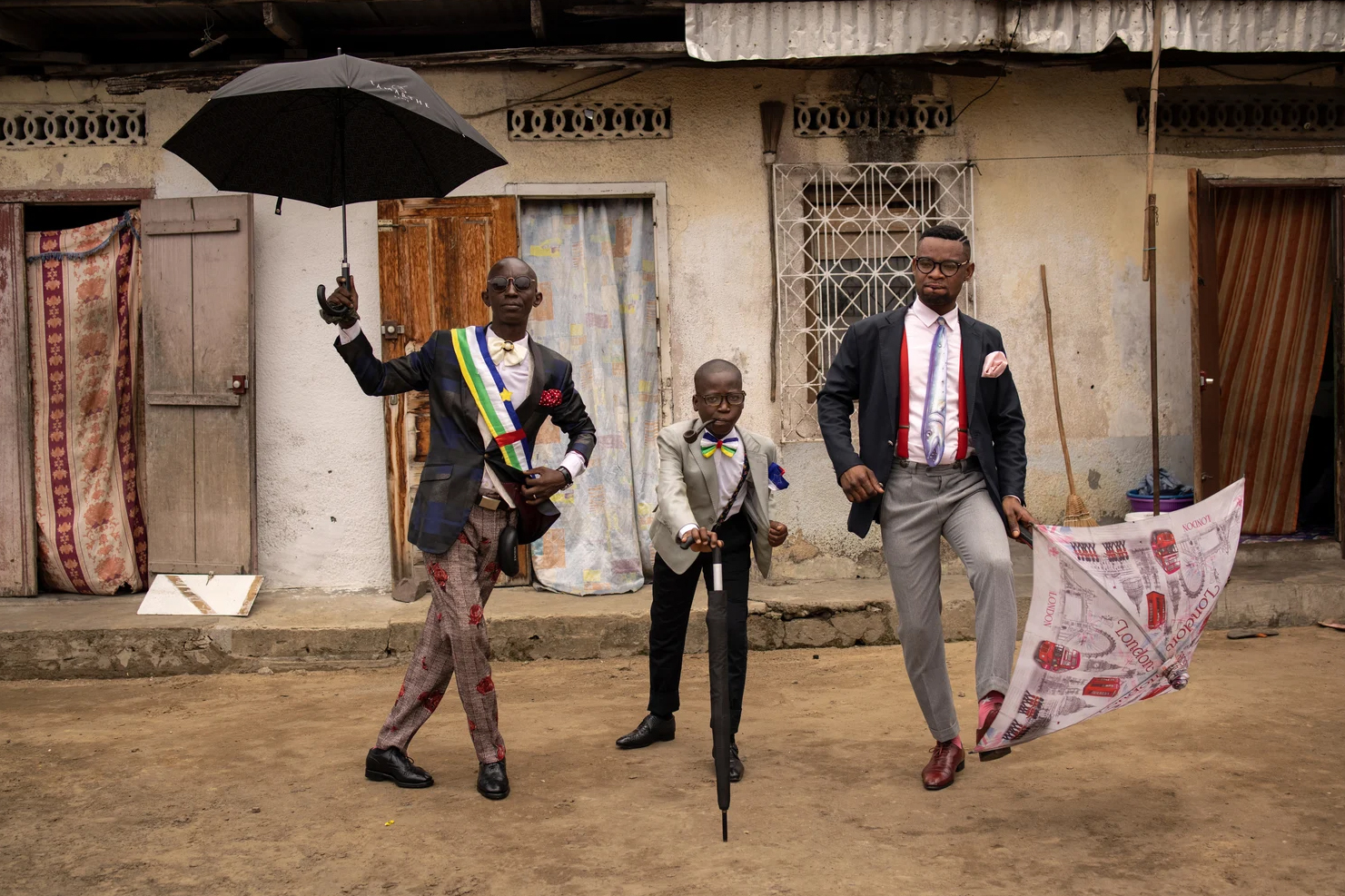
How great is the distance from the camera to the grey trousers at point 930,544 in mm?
4137

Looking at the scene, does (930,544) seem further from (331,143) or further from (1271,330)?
(1271,330)

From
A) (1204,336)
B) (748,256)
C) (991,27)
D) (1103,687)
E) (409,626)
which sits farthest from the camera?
(748,256)

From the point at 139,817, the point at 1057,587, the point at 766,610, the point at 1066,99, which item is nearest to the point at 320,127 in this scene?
the point at 139,817

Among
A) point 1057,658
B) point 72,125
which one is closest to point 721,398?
point 1057,658

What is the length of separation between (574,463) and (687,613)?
2.40 ft

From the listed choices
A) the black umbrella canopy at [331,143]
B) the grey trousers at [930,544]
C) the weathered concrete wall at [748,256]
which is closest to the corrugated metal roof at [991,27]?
the weathered concrete wall at [748,256]

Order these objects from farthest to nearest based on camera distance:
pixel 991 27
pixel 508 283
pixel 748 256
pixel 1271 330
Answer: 1. pixel 1271 330
2. pixel 748 256
3. pixel 991 27
4. pixel 508 283

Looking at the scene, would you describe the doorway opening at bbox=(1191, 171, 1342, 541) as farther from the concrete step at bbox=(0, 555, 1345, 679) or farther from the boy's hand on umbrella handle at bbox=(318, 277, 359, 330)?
the boy's hand on umbrella handle at bbox=(318, 277, 359, 330)

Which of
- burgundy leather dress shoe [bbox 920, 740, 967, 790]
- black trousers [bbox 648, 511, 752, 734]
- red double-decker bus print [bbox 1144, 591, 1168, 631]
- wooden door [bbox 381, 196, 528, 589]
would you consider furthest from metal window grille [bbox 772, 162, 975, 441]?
red double-decker bus print [bbox 1144, 591, 1168, 631]

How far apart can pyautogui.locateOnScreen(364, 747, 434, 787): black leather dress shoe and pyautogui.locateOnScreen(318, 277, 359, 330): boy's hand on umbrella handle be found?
1.50m

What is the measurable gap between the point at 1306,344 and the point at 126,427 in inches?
290

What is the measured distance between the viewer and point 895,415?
4.21m

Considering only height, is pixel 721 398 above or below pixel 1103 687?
above

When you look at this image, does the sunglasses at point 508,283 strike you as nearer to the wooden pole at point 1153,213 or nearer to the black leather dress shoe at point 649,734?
the black leather dress shoe at point 649,734
